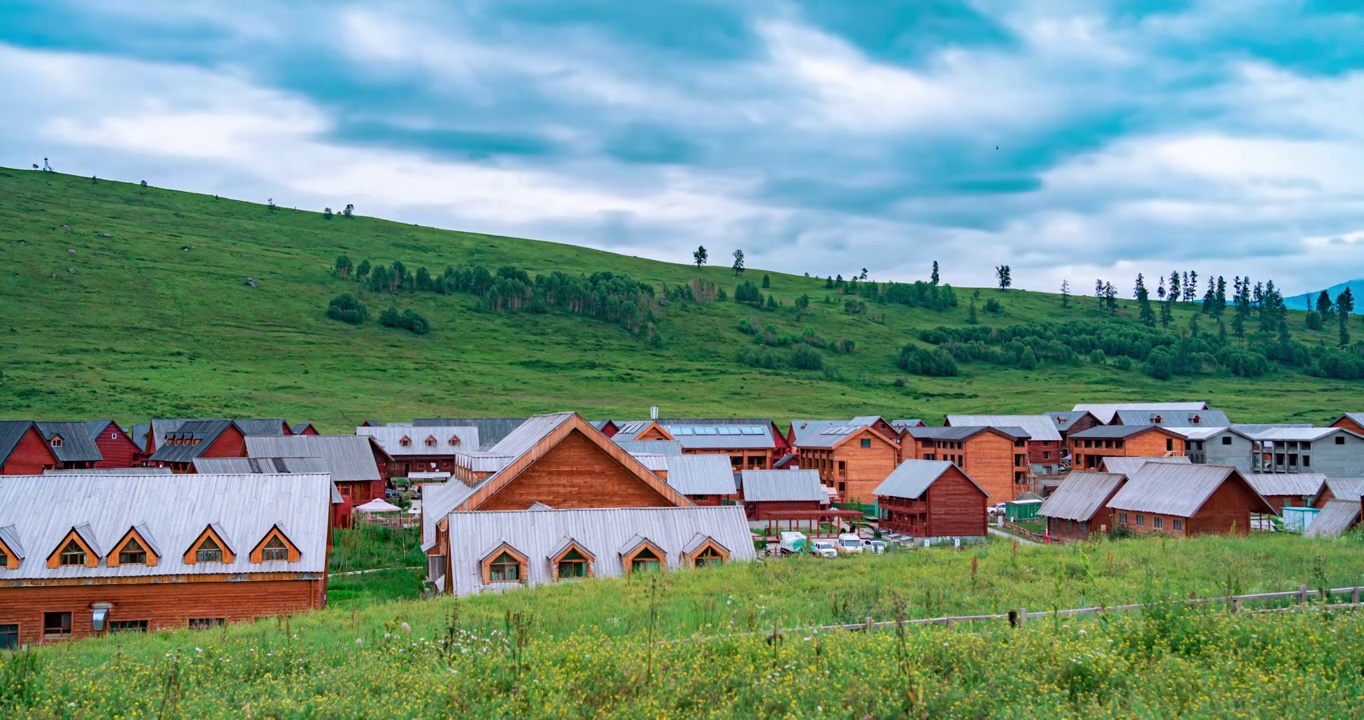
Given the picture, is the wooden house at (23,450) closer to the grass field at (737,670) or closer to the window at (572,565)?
the window at (572,565)

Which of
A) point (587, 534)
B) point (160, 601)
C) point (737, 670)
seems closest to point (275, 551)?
point (160, 601)

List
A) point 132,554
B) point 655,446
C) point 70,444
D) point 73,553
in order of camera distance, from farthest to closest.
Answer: point 655,446, point 70,444, point 132,554, point 73,553

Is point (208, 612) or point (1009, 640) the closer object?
point (1009, 640)

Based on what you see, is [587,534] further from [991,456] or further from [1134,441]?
[1134,441]

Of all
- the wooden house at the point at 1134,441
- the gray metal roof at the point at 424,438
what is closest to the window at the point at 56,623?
the gray metal roof at the point at 424,438

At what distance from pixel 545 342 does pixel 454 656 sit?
167163 millimetres

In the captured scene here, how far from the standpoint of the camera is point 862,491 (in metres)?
83.2

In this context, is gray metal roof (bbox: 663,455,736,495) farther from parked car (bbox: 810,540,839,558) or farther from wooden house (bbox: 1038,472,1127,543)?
wooden house (bbox: 1038,472,1127,543)

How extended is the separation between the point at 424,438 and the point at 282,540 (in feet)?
217

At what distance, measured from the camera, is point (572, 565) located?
101 feet

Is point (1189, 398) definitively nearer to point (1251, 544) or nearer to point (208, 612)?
point (1251, 544)

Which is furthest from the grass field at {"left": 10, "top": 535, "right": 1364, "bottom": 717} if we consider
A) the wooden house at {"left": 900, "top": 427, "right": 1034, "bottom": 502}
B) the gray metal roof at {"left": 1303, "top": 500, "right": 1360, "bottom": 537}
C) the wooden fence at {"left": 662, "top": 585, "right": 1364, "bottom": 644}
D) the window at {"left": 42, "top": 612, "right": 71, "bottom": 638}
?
the wooden house at {"left": 900, "top": 427, "right": 1034, "bottom": 502}

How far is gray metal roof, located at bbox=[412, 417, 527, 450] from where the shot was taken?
4014 inches

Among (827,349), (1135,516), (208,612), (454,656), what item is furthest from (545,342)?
(454,656)
